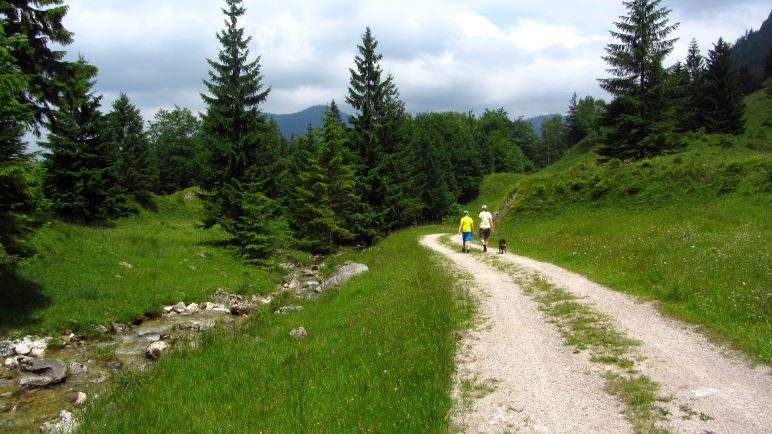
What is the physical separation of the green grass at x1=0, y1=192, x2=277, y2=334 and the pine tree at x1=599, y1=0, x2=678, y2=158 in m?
30.0

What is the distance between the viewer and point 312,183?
106ft

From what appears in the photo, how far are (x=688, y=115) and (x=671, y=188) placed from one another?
43673 mm

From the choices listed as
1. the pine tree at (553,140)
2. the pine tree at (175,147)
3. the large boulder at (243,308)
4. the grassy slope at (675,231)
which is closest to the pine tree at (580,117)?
the pine tree at (553,140)

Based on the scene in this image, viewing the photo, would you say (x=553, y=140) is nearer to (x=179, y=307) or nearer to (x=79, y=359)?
(x=179, y=307)

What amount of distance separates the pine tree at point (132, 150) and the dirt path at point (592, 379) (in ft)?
196

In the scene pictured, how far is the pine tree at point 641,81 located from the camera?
32.7 m

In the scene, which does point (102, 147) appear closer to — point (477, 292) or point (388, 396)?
point (477, 292)

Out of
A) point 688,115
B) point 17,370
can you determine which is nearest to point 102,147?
point 17,370

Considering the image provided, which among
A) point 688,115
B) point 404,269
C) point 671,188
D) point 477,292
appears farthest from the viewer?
point 688,115

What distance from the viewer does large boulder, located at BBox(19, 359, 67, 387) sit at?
34.6 ft

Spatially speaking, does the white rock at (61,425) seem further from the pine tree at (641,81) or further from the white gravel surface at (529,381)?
the pine tree at (641,81)

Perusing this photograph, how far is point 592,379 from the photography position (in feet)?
20.6

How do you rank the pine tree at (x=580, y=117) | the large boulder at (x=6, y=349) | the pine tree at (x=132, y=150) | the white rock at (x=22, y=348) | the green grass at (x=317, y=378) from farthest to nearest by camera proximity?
the pine tree at (x=580, y=117) → the pine tree at (x=132, y=150) → the white rock at (x=22, y=348) → the large boulder at (x=6, y=349) → the green grass at (x=317, y=378)

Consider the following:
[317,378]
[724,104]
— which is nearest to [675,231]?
[317,378]
